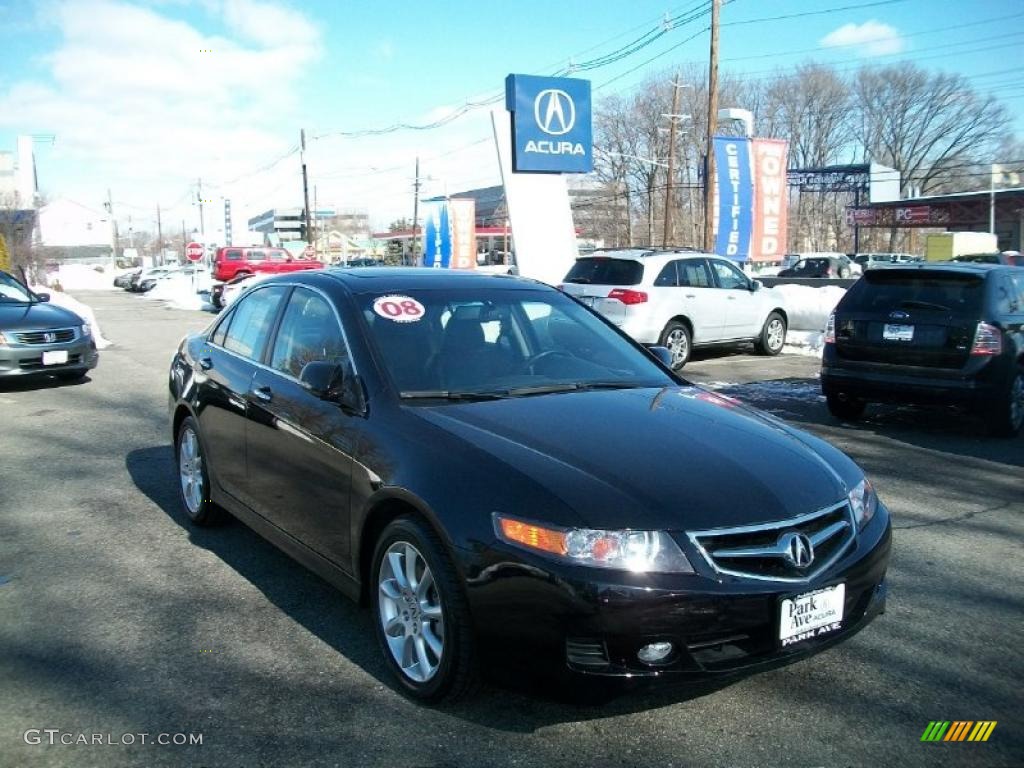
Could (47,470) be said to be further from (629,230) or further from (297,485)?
(629,230)

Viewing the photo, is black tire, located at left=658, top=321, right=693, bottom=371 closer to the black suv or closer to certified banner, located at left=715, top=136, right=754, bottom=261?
the black suv

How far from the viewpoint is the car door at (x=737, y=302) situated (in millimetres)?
13844

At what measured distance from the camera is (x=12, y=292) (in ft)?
39.5

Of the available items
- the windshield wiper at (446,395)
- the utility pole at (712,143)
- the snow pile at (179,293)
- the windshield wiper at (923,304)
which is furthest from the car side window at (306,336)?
the snow pile at (179,293)

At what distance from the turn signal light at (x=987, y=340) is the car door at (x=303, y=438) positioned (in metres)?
6.00

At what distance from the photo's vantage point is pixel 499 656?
9.60 feet

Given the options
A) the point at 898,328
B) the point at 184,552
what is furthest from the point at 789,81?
the point at 184,552

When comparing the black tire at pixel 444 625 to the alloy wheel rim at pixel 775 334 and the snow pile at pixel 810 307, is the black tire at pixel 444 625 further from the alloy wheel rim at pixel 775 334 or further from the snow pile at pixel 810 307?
the snow pile at pixel 810 307

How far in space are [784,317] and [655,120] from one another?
149ft

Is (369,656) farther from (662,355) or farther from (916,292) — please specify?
(916,292)

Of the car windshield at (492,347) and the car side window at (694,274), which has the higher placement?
the car side window at (694,274)

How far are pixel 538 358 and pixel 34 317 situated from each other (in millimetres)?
9193

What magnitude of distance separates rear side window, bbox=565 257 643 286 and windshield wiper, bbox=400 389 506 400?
932cm

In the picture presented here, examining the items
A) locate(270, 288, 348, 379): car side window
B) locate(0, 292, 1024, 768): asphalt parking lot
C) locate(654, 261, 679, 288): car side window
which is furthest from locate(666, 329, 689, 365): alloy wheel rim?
locate(270, 288, 348, 379): car side window
